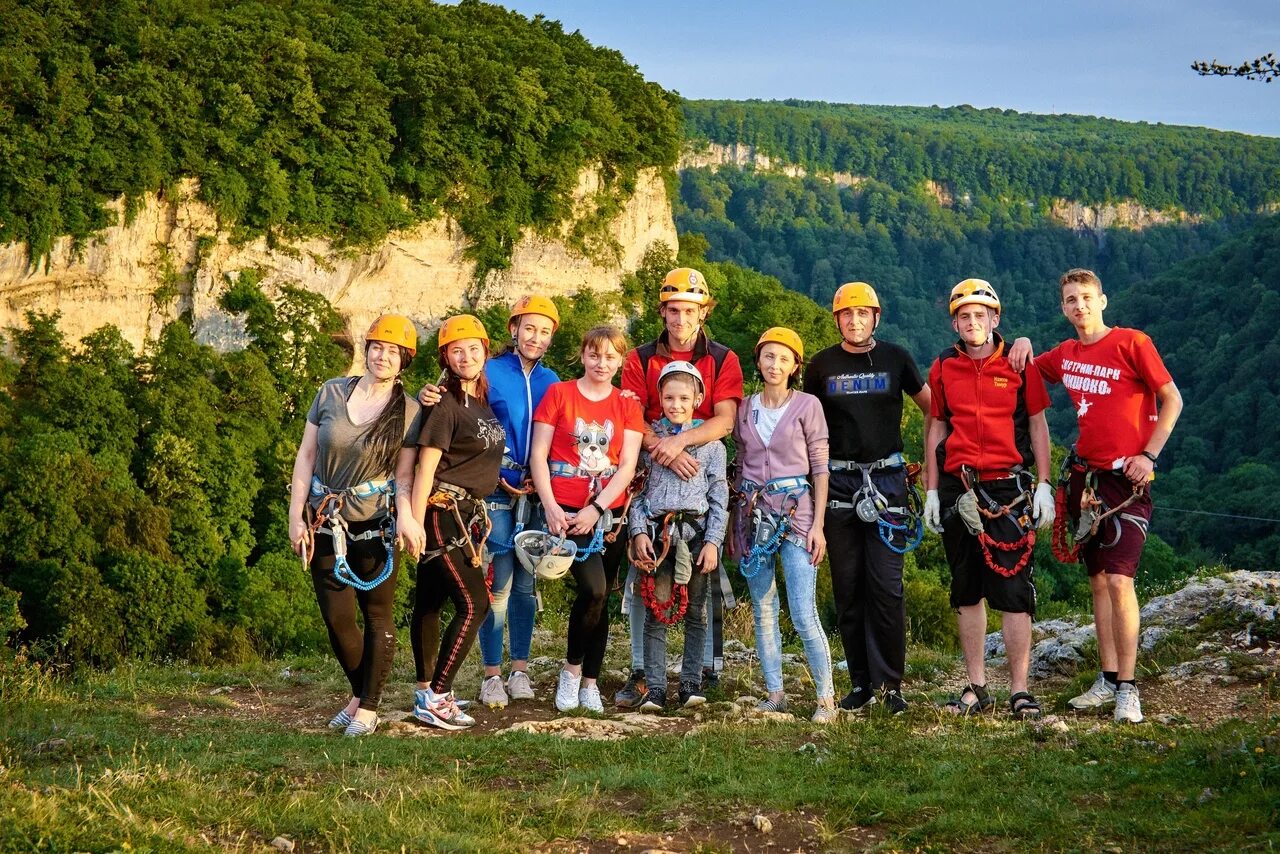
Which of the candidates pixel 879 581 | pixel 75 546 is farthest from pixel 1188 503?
pixel 879 581

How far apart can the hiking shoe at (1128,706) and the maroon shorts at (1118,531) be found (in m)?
0.66

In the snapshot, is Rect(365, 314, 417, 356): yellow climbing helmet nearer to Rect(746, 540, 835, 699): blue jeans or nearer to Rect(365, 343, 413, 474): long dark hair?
Rect(365, 343, 413, 474): long dark hair

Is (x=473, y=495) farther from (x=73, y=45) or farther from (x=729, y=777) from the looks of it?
(x=73, y=45)

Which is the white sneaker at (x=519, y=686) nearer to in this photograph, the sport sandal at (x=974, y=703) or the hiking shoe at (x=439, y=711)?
the hiking shoe at (x=439, y=711)

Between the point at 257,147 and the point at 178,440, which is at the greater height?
the point at 257,147

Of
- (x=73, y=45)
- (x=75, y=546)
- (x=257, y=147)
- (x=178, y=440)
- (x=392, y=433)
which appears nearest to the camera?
(x=392, y=433)

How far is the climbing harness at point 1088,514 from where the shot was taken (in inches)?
293

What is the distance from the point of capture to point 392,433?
7.29m

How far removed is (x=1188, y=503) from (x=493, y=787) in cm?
6555

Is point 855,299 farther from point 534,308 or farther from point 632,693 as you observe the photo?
point 632,693

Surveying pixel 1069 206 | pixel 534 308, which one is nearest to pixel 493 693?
pixel 534 308

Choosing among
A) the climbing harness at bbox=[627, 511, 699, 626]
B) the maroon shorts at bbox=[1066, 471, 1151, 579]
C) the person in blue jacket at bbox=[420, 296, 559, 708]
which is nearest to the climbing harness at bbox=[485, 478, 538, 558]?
the person in blue jacket at bbox=[420, 296, 559, 708]

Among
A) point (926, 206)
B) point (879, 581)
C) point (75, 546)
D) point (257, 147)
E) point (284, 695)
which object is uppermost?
point (926, 206)

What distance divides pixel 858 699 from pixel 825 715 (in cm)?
51
